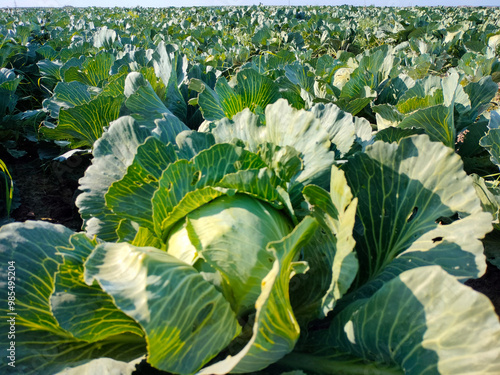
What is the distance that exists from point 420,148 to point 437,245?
0.33 metres

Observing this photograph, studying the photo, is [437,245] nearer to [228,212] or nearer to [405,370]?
[405,370]

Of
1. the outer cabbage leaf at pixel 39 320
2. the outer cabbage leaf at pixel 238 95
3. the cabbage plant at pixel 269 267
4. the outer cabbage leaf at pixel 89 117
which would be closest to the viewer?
the cabbage plant at pixel 269 267

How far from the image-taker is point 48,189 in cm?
387

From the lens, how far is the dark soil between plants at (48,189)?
3344mm

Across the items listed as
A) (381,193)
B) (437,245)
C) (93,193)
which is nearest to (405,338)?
(437,245)

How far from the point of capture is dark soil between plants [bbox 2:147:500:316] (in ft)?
11.0

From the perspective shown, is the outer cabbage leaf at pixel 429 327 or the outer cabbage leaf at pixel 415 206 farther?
the outer cabbage leaf at pixel 415 206

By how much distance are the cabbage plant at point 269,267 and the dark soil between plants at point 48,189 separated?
5.77 ft

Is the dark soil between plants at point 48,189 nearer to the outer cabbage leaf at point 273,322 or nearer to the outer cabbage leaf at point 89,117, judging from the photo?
the outer cabbage leaf at point 89,117

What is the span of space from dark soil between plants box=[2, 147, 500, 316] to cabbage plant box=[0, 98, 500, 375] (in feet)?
5.77

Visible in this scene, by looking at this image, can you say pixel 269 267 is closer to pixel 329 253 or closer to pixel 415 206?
pixel 329 253

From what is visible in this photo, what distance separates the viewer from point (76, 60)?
175 inches

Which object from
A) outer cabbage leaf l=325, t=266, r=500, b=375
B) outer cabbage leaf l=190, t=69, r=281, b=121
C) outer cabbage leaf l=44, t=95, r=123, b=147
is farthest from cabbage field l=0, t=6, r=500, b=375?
outer cabbage leaf l=44, t=95, r=123, b=147

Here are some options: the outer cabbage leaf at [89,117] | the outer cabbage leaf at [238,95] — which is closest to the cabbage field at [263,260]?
the outer cabbage leaf at [238,95]
